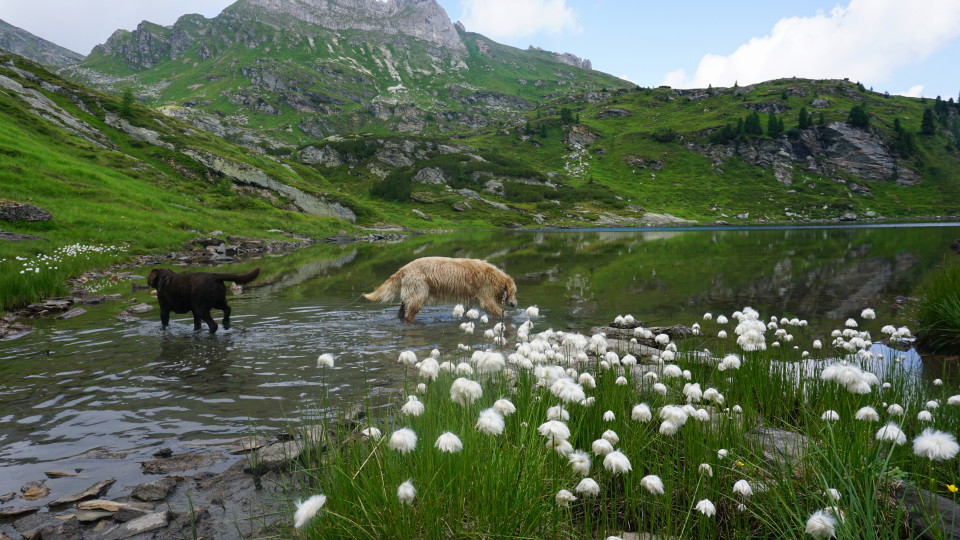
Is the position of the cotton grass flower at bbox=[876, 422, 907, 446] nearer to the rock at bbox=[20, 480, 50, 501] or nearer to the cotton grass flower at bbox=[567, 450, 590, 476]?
the cotton grass flower at bbox=[567, 450, 590, 476]

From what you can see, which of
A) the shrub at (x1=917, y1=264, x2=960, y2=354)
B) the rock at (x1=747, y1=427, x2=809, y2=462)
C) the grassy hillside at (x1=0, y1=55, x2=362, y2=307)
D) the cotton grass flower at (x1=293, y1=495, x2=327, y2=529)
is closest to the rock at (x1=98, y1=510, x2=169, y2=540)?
the cotton grass flower at (x1=293, y1=495, x2=327, y2=529)

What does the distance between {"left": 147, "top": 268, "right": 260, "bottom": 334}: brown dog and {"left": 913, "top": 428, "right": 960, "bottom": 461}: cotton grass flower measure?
44.8 ft

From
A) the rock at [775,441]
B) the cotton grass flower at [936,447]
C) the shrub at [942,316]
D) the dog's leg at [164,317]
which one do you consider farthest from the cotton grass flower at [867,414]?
the dog's leg at [164,317]

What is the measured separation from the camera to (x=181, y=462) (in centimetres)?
580

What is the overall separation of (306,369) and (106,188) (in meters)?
47.3

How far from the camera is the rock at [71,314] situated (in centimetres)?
1476

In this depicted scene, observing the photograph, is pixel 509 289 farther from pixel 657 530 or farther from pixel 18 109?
pixel 18 109

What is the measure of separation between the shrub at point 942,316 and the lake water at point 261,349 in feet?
4.20

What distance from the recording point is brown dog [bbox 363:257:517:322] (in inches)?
617

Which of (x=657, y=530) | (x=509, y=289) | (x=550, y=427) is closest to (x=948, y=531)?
(x=657, y=530)

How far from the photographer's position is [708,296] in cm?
1980

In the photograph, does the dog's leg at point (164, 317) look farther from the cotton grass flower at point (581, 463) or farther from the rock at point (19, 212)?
the rock at point (19, 212)

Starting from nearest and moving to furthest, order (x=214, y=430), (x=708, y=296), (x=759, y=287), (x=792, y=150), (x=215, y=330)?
(x=214, y=430) → (x=215, y=330) → (x=708, y=296) → (x=759, y=287) → (x=792, y=150)

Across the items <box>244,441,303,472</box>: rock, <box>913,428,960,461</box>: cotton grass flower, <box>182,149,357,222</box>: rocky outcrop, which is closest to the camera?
<box>913,428,960,461</box>: cotton grass flower
